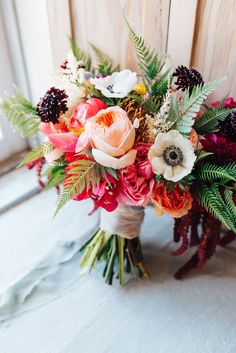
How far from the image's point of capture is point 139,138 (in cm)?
74

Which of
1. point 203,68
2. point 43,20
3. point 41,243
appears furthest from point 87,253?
point 43,20

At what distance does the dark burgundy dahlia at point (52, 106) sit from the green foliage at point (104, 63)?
267 millimetres

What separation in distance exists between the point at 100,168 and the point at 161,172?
0.43ft

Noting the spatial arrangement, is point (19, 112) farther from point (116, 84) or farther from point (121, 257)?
point (121, 257)

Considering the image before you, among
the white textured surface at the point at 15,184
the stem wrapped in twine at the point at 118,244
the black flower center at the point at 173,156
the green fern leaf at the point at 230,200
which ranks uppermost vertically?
the black flower center at the point at 173,156

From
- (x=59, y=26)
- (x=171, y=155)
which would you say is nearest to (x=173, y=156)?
(x=171, y=155)

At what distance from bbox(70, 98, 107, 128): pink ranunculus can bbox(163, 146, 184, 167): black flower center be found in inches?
7.4

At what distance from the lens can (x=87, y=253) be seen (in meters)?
1.05

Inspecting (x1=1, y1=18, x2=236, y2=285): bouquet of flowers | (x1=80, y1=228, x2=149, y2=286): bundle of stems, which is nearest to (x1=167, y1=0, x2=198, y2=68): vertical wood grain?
(x1=1, y1=18, x2=236, y2=285): bouquet of flowers

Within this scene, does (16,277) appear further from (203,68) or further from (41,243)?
(203,68)

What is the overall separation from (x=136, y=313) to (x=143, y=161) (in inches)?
18.5

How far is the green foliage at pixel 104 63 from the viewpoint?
0.97 meters

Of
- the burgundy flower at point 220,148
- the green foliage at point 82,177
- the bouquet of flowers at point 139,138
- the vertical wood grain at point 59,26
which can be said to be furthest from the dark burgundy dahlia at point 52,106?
the vertical wood grain at point 59,26

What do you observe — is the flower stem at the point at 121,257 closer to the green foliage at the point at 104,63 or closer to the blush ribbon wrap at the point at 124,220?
the blush ribbon wrap at the point at 124,220
